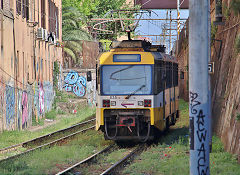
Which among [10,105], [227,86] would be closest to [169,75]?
[227,86]

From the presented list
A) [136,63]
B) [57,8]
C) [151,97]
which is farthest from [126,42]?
[57,8]

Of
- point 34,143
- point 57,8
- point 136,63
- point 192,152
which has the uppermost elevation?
point 57,8

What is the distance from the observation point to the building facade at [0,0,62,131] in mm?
20484

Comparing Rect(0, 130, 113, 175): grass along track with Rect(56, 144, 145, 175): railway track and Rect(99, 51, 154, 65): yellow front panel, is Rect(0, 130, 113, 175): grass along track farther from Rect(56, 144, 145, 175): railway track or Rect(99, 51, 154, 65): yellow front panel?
Rect(99, 51, 154, 65): yellow front panel

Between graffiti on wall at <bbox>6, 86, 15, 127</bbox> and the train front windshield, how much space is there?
647 cm

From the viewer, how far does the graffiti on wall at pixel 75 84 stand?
3812cm

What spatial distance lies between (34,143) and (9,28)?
6.05m

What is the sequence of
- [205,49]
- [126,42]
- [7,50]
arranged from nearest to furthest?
[205,49] < [126,42] < [7,50]

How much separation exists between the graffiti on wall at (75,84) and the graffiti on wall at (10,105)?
16282 millimetres

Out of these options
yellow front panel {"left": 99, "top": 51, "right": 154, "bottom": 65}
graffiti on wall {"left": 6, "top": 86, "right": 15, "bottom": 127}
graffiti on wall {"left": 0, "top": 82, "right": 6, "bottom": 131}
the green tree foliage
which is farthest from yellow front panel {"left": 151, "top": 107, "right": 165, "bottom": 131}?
Result: the green tree foliage

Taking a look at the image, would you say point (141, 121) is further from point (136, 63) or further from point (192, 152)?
point (192, 152)

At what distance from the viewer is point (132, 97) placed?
51.7 ft

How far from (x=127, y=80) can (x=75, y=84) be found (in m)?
22.8

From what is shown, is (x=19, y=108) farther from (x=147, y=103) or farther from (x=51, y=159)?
(x=51, y=159)
